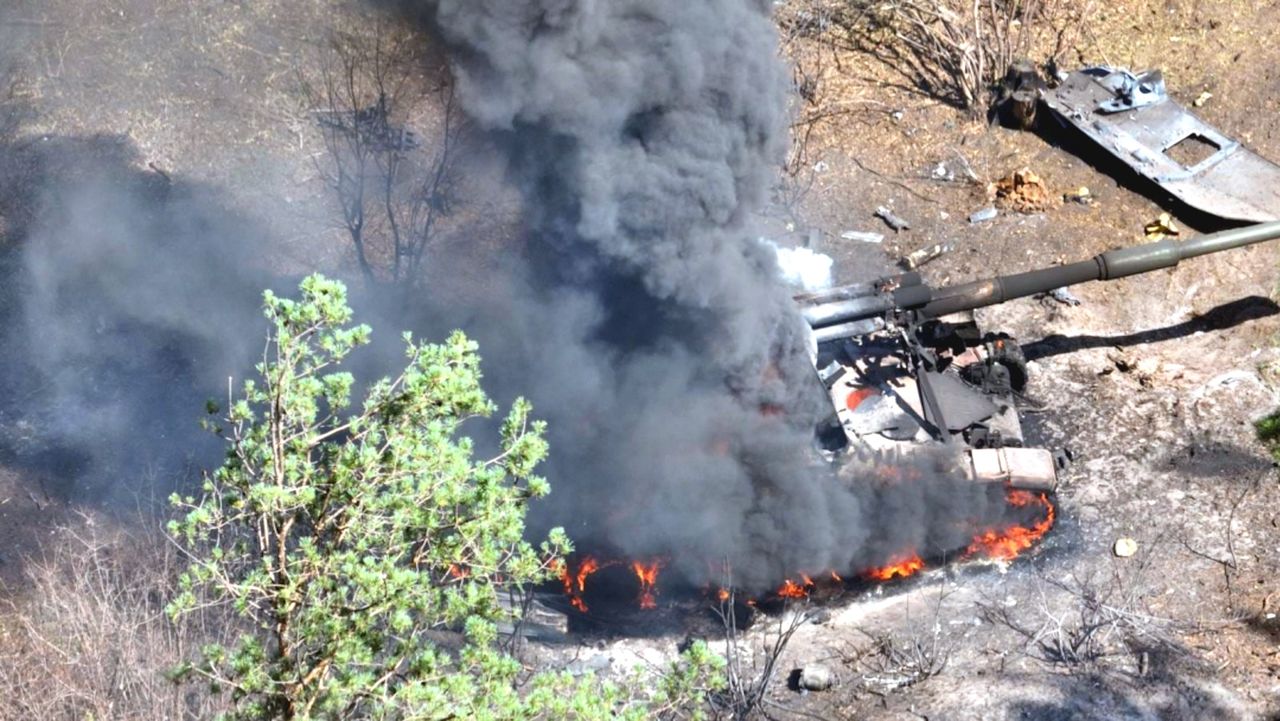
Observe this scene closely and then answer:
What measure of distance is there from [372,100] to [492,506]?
10.8 metres

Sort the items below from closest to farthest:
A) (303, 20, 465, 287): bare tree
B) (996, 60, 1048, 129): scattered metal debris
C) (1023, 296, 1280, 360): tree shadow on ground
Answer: (1023, 296, 1280, 360): tree shadow on ground
(303, 20, 465, 287): bare tree
(996, 60, 1048, 129): scattered metal debris

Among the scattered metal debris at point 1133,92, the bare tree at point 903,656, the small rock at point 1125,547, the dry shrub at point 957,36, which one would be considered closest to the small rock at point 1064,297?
the scattered metal debris at point 1133,92

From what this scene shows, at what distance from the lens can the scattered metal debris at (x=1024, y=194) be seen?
15.6 m

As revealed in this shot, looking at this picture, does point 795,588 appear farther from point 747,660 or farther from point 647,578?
point 647,578

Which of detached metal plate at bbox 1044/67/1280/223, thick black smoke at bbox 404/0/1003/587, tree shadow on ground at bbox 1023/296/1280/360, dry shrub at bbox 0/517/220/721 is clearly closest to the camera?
dry shrub at bbox 0/517/220/721

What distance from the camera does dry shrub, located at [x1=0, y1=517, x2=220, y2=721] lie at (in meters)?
9.56

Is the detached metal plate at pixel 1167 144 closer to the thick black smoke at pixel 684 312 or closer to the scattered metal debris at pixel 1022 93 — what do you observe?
the scattered metal debris at pixel 1022 93

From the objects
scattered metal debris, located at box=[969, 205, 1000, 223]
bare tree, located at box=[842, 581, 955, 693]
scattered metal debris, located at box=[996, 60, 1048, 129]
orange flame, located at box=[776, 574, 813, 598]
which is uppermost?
scattered metal debris, located at box=[996, 60, 1048, 129]

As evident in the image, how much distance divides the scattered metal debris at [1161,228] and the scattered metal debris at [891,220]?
264 cm

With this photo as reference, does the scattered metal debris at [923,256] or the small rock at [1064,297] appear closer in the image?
the small rock at [1064,297]

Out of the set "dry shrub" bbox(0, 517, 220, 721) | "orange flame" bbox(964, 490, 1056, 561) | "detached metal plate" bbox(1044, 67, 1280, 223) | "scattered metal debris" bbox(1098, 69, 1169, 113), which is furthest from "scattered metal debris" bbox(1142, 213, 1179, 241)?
"dry shrub" bbox(0, 517, 220, 721)

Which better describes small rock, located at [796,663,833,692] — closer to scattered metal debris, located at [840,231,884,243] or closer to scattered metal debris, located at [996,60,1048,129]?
scattered metal debris, located at [840,231,884,243]

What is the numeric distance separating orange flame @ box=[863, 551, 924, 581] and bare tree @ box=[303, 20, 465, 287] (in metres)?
6.27

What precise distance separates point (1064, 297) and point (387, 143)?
8061mm
